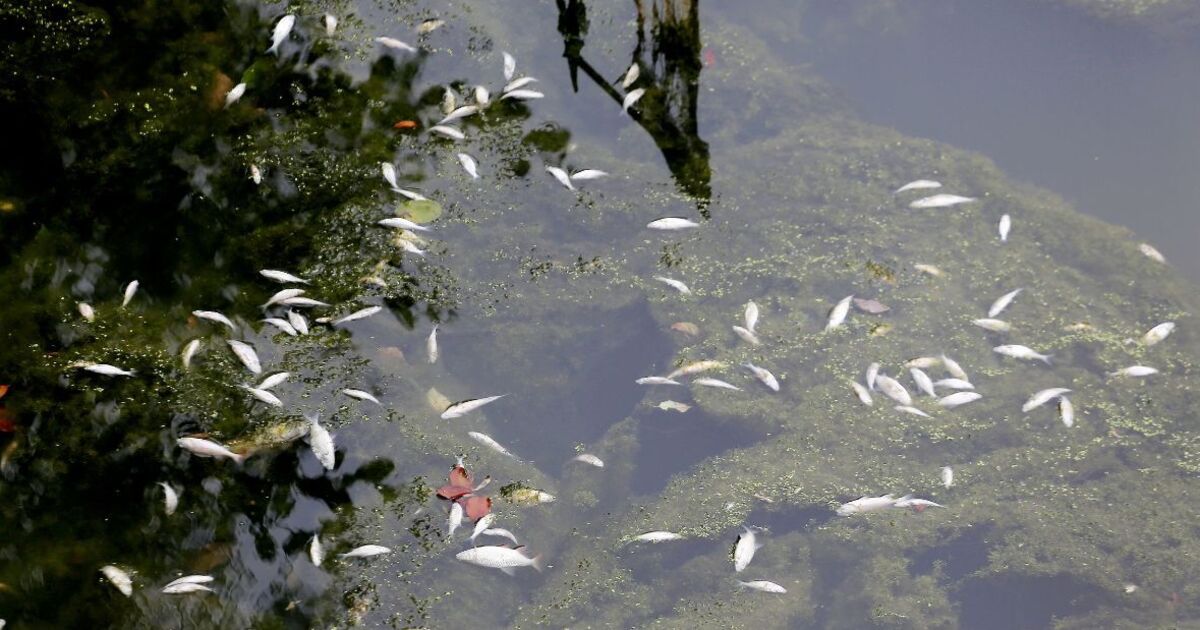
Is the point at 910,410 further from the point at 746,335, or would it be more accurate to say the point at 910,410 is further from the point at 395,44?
the point at 395,44

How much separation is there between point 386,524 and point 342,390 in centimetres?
48

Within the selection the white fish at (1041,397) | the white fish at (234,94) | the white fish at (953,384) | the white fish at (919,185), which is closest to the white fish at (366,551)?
the white fish at (234,94)

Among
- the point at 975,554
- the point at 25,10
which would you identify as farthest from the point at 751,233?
→ the point at 25,10

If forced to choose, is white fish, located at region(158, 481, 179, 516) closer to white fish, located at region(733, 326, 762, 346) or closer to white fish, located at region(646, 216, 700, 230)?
white fish, located at region(646, 216, 700, 230)

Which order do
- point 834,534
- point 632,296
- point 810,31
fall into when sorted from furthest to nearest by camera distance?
point 810,31
point 632,296
point 834,534

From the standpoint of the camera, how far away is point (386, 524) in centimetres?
263

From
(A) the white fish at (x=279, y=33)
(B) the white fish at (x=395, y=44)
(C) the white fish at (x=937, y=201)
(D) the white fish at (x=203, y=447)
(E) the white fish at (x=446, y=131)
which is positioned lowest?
(D) the white fish at (x=203, y=447)

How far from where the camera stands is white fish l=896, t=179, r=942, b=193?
13.5 ft

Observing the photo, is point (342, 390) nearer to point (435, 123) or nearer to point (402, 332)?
point (402, 332)

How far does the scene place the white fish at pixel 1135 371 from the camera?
142 inches

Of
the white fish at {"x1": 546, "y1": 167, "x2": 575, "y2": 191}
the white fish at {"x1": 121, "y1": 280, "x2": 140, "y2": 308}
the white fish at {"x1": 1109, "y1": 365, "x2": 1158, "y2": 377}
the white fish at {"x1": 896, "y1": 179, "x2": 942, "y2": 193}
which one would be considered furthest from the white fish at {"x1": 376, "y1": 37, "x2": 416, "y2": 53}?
the white fish at {"x1": 1109, "y1": 365, "x2": 1158, "y2": 377}

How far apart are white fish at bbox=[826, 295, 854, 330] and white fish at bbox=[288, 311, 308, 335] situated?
2.17 metres

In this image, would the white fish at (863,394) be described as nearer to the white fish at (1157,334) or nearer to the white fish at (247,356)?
the white fish at (1157,334)

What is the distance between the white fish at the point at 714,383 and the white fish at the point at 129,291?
2.13 m
